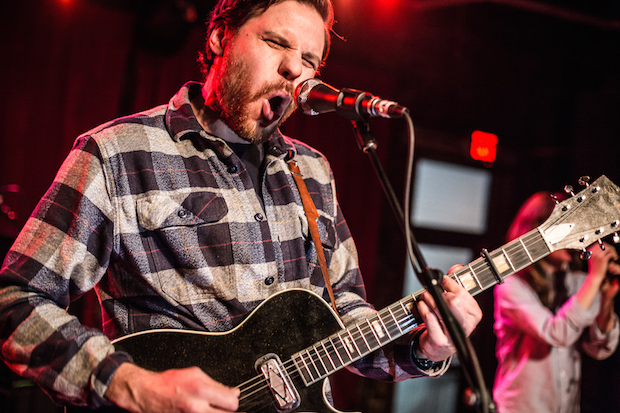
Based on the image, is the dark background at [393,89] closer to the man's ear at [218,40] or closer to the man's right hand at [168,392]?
the man's ear at [218,40]

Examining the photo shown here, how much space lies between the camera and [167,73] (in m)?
4.45

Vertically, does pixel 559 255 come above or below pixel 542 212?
below

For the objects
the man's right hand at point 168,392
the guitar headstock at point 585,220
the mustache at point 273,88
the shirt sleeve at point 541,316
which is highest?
the mustache at point 273,88

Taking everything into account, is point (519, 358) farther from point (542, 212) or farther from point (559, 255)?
point (542, 212)

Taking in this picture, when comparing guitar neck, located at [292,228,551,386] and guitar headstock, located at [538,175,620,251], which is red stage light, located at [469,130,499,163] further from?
guitar neck, located at [292,228,551,386]

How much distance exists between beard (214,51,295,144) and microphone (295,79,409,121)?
277 mm

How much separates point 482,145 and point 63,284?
4827mm

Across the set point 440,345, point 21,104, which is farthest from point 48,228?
point 21,104

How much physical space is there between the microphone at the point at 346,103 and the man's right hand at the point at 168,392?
824 mm

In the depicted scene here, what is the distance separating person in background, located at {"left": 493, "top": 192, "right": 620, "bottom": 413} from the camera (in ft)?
11.0

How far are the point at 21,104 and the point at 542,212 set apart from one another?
13.7ft

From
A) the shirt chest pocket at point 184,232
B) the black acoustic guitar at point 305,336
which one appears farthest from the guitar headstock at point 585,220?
the shirt chest pocket at point 184,232

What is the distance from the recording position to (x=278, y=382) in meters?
1.57

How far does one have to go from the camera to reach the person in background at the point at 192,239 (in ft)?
4.48
